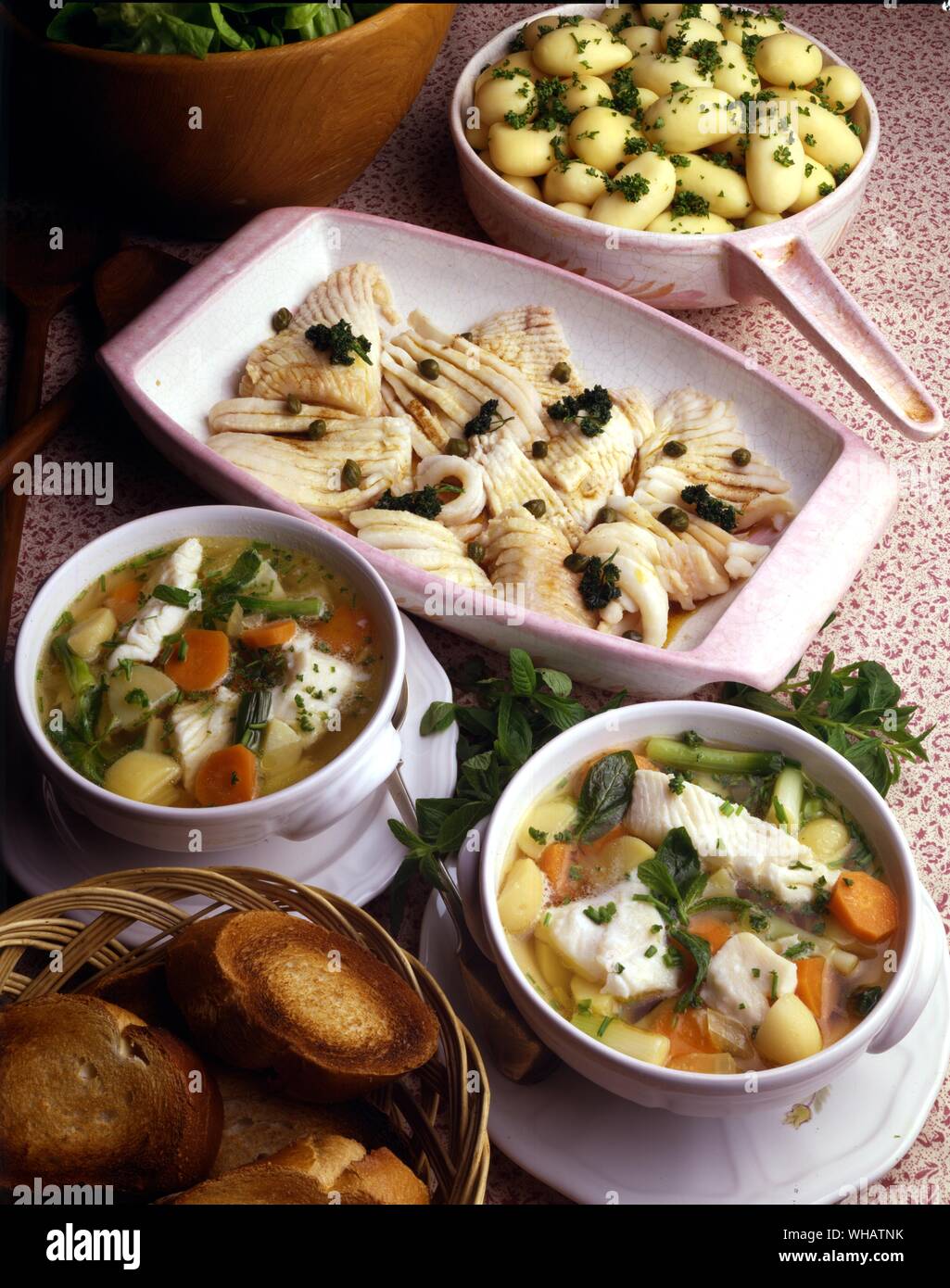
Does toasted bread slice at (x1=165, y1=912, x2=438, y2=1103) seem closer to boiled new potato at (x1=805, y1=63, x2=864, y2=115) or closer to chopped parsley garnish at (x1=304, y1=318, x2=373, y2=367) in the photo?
chopped parsley garnish at (x1=304, y1=318, x2=373, y2=367)

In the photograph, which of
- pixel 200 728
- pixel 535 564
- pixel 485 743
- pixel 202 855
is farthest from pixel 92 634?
pixel 535 564

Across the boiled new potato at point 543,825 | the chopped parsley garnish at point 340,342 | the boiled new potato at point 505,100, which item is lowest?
the boiled new potato at point 543,825

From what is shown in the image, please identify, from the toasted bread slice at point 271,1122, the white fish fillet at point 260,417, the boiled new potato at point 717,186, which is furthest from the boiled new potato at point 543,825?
the boiled new potato at point 717,186

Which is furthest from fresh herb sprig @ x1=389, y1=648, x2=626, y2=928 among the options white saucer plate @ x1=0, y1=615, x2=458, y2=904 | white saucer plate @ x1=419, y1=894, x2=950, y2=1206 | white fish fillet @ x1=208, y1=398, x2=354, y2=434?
white fish fillet @ x1=208, y1=398, x2=354, y2=434

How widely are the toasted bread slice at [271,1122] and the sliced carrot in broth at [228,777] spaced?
320mm

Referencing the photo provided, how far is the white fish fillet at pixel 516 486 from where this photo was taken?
1924 millimetres

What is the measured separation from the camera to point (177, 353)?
79.4 inches

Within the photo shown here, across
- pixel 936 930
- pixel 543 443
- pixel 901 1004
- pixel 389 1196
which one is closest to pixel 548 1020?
pixel 389 1196

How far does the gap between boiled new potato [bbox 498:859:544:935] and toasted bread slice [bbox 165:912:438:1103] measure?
14 centimetres

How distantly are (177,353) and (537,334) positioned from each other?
0.60m

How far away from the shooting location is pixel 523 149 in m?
2.22

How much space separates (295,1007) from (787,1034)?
0.49m

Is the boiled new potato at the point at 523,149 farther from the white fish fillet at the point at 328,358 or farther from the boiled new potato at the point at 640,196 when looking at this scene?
the white fish fillet at the point at 328,358

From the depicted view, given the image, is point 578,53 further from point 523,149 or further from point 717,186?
point 717,186
